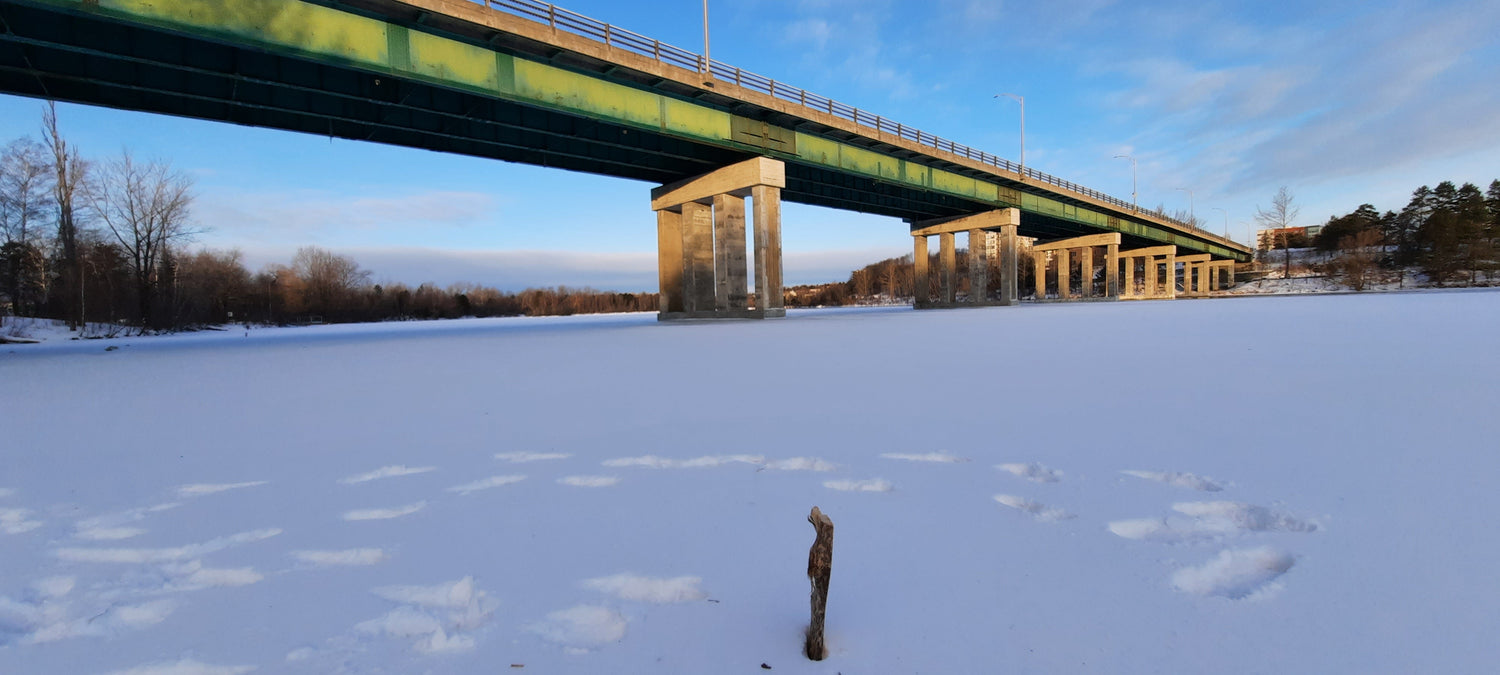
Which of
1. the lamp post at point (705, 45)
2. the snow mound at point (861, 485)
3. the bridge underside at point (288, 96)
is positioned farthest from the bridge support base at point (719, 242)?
the snow mound at point (861, 485)

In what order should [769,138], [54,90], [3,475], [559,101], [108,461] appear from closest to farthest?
[3,475], [108,461], [54,90], [559,101], [769,138]

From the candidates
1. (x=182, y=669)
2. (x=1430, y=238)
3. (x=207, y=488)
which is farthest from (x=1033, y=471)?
(x=1430, y=238)

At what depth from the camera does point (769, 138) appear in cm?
2597

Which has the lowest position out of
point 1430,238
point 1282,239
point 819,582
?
point 819,582

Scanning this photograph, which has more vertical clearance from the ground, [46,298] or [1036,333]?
[46,298]

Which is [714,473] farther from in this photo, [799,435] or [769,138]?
[769,138]

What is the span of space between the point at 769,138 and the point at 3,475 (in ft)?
81.6

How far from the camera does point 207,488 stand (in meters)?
3.92

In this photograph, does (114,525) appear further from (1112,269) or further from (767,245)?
(1112,269)

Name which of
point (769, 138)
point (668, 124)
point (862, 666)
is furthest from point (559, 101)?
point (862, 666)

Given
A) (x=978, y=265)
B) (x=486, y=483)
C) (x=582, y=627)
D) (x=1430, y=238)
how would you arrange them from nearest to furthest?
1. (x=582, y=627)
2. (x=486, y=483)
3. (x=978, y=265)
4. (x=1430, y=238)

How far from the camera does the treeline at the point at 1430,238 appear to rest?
206 feet

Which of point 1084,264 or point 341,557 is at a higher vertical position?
point 1084,264

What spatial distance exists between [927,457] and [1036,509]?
99 cm
